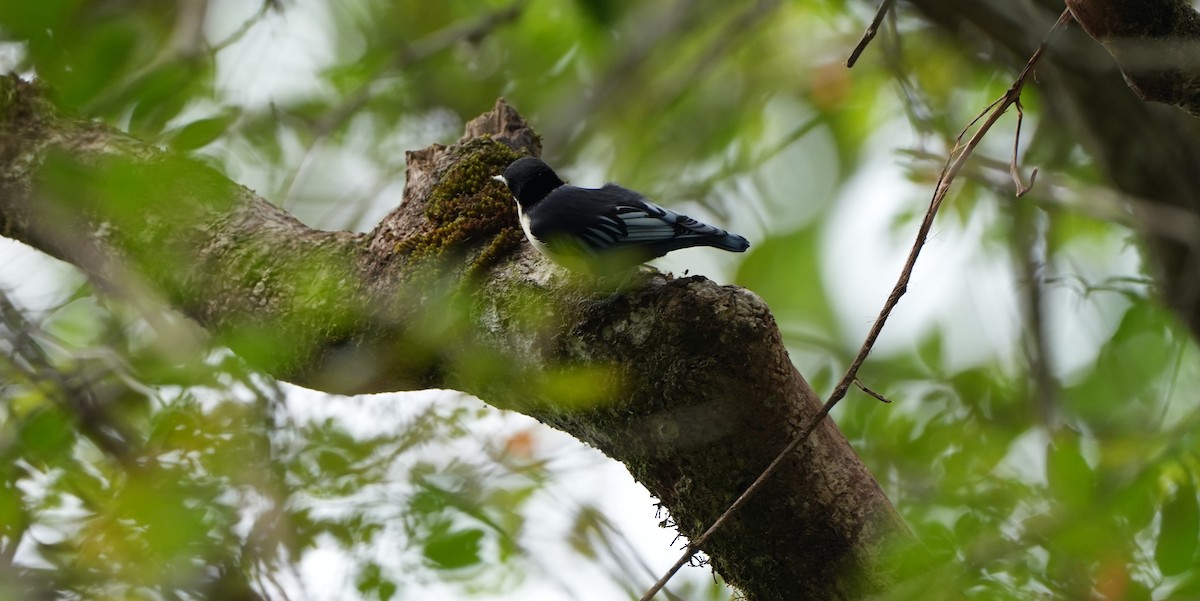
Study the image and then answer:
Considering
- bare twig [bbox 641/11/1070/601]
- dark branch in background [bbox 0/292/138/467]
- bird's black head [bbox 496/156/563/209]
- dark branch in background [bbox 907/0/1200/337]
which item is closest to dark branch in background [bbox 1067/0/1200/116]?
bare twig [bbox 641/11/1070/601]

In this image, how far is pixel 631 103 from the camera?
5.18 meters

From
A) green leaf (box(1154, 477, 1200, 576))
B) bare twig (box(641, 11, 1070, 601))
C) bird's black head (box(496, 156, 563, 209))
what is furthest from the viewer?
bird's black head (box(496, 156, 563, 209))

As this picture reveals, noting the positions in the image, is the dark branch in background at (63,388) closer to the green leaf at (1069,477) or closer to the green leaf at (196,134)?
the green leaf at (196,134)

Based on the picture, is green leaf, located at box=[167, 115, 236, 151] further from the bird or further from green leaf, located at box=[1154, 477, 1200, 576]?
green leaf, located at box=[1154, 477, 1200, 576]

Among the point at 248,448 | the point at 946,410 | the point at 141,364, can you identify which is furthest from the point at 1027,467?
the point at 141,364

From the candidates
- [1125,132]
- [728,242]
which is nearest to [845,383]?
[728,242]

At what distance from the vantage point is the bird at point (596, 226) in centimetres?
228

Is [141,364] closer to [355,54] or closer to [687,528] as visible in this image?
[687,528]

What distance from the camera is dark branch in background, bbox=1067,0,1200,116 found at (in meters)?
1.87

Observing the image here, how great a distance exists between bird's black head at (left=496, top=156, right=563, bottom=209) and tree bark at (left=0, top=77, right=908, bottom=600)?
5cm

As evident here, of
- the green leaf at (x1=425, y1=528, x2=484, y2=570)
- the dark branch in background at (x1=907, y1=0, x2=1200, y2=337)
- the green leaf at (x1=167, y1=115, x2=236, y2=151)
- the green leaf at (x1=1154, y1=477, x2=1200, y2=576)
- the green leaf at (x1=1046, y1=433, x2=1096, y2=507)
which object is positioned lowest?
the green leaf at (x1=1154, y1=477, x2=1200, y2=576)

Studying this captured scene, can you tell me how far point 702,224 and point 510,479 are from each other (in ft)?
3.40

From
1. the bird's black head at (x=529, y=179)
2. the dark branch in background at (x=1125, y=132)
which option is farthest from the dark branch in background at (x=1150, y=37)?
the dark branch in background at (x=1125, y=132)

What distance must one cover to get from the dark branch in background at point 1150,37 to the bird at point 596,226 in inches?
37.0
